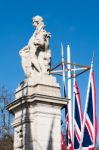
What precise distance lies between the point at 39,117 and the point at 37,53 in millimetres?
3169

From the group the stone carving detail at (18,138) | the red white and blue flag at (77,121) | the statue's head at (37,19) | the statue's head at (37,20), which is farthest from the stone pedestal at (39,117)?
the statue's head at (37,19)

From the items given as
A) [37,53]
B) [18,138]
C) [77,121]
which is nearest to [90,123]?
[77,121]

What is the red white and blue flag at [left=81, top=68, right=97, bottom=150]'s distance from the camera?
765 inches

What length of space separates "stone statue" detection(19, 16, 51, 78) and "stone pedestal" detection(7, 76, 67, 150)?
2.78 ft

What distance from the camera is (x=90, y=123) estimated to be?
1970 centimetres

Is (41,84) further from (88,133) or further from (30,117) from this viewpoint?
(88,133)

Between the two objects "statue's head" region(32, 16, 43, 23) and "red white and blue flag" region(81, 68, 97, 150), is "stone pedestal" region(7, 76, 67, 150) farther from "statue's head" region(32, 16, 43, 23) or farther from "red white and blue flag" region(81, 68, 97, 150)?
"statue's head" region(32, 16, 43, 23)

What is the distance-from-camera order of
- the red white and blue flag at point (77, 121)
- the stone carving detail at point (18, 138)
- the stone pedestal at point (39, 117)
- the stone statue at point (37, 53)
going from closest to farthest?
1. the stone pedestal at point (39, 117)
2. the stone carving detail at point (18, 138)
3. the stone statue at point (37, 53)
4. the red white and blue flag at point (77, 121)

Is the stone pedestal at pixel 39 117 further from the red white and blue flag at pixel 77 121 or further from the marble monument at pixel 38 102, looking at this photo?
the red white and blue flag at pixel 77 121

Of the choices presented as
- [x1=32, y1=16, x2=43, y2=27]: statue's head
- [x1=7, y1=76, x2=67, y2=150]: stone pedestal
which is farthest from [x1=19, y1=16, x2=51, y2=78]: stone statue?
[x1=7, y1=76, x2=67, y2=150]: stone pedestal

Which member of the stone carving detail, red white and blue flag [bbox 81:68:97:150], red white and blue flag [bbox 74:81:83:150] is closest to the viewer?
the stone carving detail

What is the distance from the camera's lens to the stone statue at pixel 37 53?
19.3 m

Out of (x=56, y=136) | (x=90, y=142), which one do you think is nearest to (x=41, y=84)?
(x=56, y=136)

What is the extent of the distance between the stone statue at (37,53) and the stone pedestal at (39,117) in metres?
0.85
